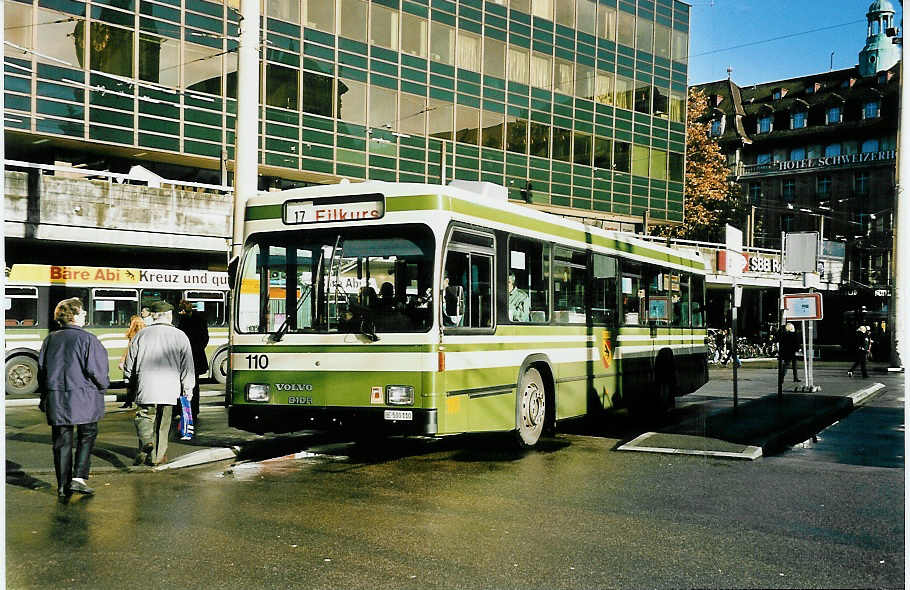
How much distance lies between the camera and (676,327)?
17.2 metres

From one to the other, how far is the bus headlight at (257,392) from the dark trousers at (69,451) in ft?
6.66

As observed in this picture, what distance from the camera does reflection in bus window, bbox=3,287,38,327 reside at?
2122cm

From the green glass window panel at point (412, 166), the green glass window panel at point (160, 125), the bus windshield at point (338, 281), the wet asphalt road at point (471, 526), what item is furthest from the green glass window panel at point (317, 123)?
the wet asphalt road at point (471, 526)

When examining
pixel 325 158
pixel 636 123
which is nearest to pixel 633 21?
pixel 636 123

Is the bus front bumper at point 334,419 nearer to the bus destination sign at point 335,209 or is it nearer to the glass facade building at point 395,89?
the bus destination sign at point 335,209

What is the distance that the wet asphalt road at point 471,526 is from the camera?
5820 mm

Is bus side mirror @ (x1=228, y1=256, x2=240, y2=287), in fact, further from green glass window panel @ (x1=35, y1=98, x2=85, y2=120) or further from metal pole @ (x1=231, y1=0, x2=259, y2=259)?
green glass window panel @ (x1=35, y1=98, x2=85, y2=120)

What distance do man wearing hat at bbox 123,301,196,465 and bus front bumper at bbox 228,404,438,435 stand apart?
711 mm

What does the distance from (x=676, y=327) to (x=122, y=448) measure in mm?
9612

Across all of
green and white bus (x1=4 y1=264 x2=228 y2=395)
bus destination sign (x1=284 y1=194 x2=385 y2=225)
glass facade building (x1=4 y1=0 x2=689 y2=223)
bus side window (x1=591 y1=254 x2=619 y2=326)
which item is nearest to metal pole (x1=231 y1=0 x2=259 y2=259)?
bus destination sign (x1=284 y1=194 x2=385 y2=225)

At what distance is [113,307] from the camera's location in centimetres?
2248

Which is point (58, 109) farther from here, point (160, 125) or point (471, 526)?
point (471, 526)

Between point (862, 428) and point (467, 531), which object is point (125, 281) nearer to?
point (862, 428)

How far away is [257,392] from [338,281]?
1512 mm
